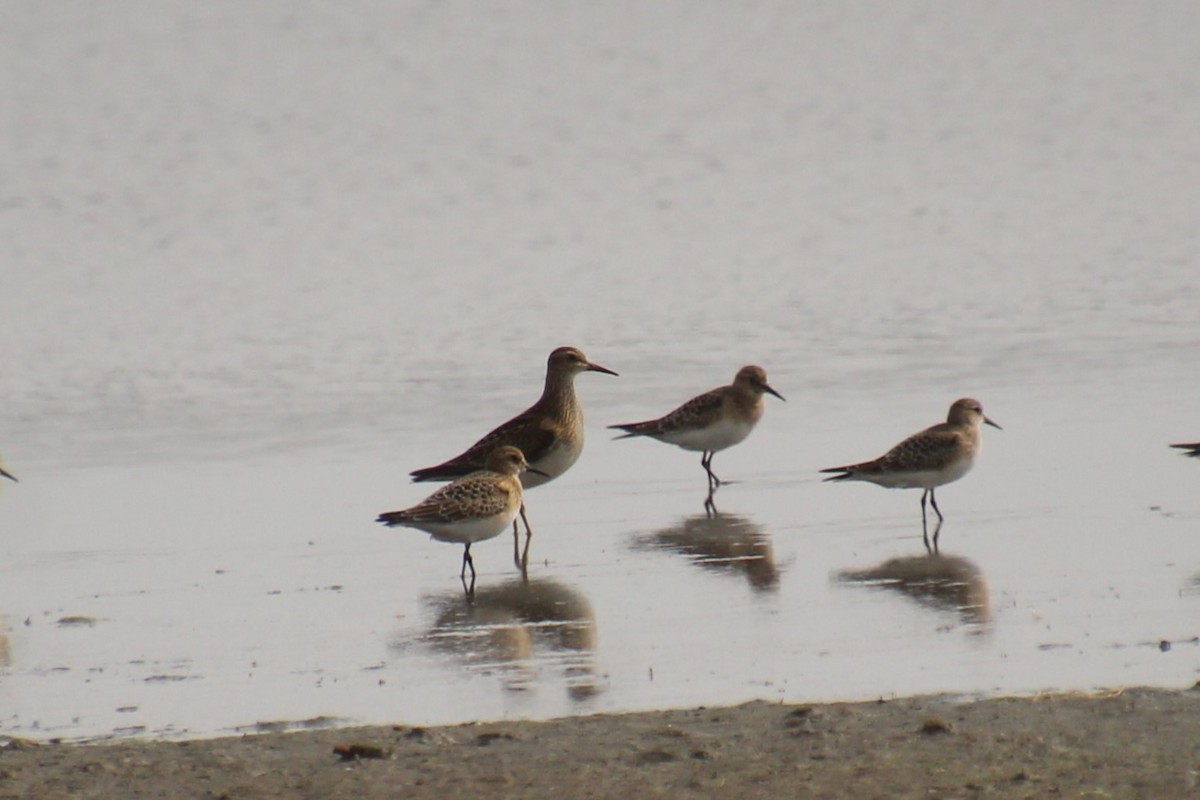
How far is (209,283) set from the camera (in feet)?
71.2

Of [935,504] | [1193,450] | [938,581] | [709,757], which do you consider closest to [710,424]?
[935,504]

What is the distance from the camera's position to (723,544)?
11211mm

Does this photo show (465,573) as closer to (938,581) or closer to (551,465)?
(551,465)

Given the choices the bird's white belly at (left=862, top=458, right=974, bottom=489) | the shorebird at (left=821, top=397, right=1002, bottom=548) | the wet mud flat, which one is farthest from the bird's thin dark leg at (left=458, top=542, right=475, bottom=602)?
the wet mud flat

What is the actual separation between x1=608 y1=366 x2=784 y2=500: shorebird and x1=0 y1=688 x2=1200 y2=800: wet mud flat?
556 centimetres

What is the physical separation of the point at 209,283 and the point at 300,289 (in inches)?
47.7

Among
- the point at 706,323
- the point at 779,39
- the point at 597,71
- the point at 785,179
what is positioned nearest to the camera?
the point at 706,323

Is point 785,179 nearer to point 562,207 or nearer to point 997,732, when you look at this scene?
point 562,207

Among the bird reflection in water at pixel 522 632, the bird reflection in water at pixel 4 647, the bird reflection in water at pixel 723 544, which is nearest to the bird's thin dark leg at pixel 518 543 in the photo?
the bird reflection in water at pixel 522 632

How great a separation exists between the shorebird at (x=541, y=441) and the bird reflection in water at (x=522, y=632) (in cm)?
167

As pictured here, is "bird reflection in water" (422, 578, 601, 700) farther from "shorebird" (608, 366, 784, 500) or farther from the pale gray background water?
"shorebird" (608, 366, 784, 500)

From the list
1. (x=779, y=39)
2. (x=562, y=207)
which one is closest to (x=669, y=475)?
(x=562, y=207)

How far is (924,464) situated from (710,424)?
2025 mm

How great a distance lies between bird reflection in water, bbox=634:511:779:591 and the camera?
34.4 feet
